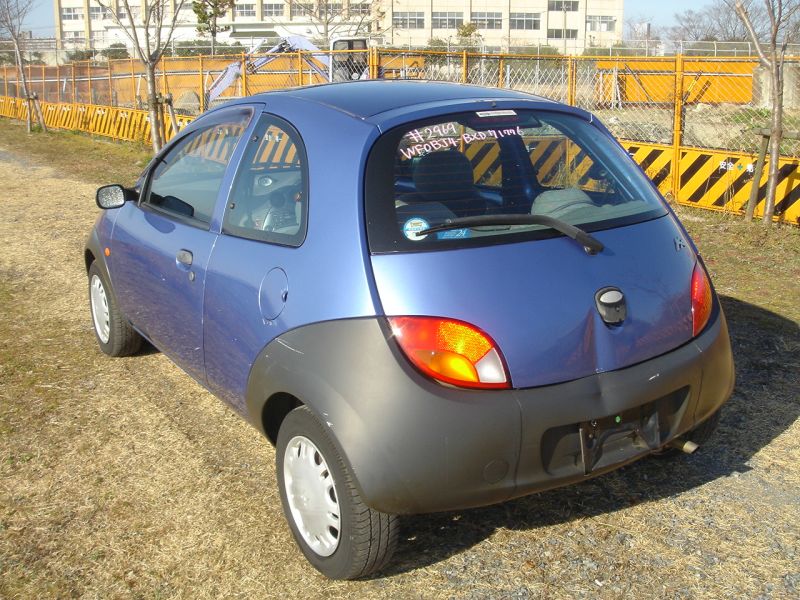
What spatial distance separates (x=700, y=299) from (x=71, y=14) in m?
91.4

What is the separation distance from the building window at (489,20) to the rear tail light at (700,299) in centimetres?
6430

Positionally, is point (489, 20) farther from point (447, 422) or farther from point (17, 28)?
point (447, 422)

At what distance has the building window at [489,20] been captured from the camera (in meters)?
64.4

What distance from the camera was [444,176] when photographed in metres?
3.29

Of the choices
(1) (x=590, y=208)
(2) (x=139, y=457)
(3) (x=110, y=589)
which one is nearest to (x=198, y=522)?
(3) (x=110, y=589)

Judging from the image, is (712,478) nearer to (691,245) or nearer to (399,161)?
(691,245)

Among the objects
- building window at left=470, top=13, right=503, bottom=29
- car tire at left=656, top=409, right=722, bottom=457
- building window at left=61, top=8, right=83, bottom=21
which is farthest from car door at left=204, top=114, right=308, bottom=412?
building window at left=61, top=8, right=83, bottom=21

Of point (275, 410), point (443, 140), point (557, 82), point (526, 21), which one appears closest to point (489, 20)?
point (526, 21)

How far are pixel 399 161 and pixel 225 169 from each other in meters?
1.04

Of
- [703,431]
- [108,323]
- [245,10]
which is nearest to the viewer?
[703,431]

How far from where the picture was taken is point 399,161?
10.3 feet

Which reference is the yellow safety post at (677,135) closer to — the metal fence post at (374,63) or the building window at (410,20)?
the metal fence post at (374,63)

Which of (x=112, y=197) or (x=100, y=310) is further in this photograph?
(x=100, y=310)

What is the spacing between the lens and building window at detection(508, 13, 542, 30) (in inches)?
2552
